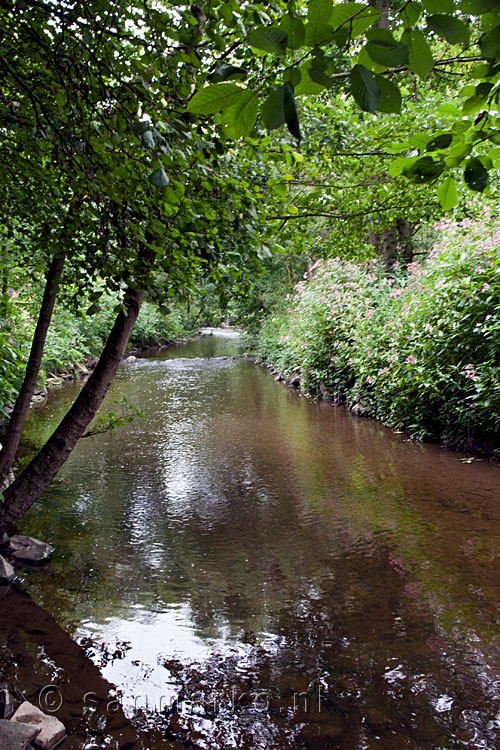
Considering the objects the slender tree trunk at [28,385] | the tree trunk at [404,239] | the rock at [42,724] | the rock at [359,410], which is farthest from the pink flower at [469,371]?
the tree trunk at [404,239]

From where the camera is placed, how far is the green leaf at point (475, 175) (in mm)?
1327

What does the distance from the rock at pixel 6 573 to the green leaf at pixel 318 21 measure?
A: 161 inches

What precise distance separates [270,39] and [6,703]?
2.97 metres

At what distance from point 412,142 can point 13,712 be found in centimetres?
297

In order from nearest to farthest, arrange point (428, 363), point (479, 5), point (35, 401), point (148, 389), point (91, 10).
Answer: point (479, 5)
point (91, 10)
point (428, 363)
point (35, 401)
point (148, 389)

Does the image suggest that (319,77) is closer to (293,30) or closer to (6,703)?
(293,30)

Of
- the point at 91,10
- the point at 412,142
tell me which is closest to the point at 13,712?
the point at 412,142

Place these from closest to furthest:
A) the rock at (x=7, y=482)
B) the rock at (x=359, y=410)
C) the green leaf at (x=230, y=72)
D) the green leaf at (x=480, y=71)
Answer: the green leaf at (x=230, y=72) < the green leaf at (x=480, y=71) < the rock at (x=7, y=482) < the rock at (x=359, y=410)

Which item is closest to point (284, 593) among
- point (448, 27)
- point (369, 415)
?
point (448, 27)

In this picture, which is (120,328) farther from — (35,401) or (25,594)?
(35,401)

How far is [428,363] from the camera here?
24.0ft

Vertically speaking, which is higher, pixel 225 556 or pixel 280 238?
pixel 280 238

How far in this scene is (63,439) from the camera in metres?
4.10

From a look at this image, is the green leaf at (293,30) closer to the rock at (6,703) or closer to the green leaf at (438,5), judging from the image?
the green leaf at (438,5)
